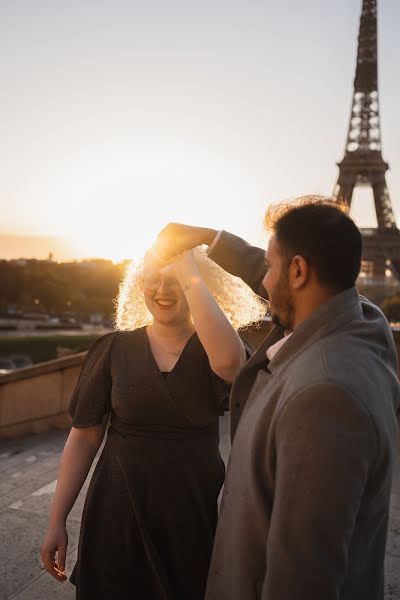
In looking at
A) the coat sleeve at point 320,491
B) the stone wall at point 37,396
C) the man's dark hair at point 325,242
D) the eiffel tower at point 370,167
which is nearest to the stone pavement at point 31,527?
the stone wall at point 37,396

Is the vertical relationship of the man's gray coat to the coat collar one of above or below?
below

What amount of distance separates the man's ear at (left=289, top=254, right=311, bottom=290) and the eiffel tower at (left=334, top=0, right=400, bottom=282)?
163 ft

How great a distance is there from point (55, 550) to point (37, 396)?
5349mm

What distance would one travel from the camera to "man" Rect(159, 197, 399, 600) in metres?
1.20

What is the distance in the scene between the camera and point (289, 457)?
1228mm

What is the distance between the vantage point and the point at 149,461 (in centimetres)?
210

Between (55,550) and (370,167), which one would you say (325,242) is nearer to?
(55,550)

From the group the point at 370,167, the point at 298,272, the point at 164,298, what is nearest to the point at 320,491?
the point at 298,272

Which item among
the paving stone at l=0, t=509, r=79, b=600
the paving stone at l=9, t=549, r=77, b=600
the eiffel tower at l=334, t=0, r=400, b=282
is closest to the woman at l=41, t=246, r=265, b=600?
the paving stone at l=9, t=549, r=77, b=600

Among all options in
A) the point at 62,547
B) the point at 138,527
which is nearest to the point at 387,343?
the point at 138,527

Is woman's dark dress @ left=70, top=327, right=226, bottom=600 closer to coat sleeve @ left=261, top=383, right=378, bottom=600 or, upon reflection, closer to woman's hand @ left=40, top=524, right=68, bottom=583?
woman's hand @ left=40, top=524, right=68, bottom=583

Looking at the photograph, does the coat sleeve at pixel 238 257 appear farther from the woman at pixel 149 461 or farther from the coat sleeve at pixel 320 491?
the coat sleeve at pixel 320 491

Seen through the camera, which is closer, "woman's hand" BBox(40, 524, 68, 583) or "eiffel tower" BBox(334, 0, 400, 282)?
"woman's hand" BBox(40, 524, 68, 583)

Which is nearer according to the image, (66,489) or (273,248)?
(273,248)
